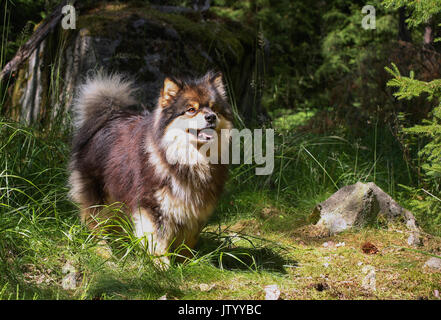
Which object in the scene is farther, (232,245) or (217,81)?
(232,245)

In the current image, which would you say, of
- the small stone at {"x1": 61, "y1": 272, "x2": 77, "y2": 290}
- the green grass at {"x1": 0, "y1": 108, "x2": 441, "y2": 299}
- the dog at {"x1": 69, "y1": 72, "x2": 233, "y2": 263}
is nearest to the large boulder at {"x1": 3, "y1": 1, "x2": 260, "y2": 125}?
the green grass at {"x1": 0, "y1": 108, "x2": 441, "y2": 299}

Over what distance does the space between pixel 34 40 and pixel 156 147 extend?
118 inches

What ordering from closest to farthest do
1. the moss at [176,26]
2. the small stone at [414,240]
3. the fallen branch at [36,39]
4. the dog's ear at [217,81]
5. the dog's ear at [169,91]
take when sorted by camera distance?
the dog's ear at [169,91] → the dog's ear at [217,81] → the small stone at [414,240] → the fallen branch at [36,39] → the moss at [176,26]

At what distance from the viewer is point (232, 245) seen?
3414 millimetres

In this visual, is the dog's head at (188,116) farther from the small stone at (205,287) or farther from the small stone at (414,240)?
the small stone at (414,240)

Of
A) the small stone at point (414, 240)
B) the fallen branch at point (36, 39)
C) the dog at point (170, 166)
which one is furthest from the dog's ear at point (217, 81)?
the fallen branch at point (36, 39)

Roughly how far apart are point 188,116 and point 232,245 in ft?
3.71

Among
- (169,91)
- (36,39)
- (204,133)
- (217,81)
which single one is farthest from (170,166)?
(36,39)

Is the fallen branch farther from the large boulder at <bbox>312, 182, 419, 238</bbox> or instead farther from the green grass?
the large boulder at <bbox>312, 182, 419, 238</bbox>

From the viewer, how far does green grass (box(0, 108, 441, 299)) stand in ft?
8.21

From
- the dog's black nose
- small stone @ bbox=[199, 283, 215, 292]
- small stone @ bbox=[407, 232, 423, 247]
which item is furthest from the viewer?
small stone @ bbox=[407, 232, 423, 247]

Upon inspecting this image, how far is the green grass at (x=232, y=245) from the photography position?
8.21ft

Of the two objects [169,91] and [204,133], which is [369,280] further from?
[169,91]

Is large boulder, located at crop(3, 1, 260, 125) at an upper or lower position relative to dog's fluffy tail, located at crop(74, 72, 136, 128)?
upper
